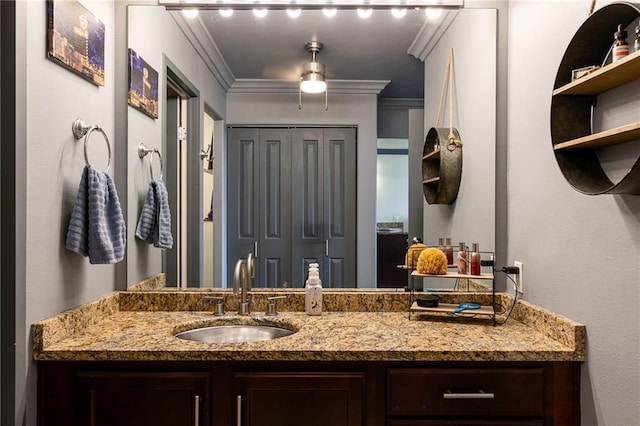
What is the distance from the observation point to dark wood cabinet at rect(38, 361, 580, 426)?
4.45 feet

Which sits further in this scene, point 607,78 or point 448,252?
point 448,252

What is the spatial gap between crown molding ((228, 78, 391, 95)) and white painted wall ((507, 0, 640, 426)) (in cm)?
57

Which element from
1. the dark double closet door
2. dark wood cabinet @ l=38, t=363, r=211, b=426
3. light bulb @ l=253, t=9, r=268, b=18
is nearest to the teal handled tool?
the dark double closet door

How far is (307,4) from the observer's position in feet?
6.11

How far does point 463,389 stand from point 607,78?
95 centimetres

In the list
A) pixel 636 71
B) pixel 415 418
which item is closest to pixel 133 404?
pixel 415 418

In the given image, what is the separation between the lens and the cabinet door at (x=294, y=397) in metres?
→ 1.35

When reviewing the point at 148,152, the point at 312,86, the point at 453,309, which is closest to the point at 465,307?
the point at 453,309

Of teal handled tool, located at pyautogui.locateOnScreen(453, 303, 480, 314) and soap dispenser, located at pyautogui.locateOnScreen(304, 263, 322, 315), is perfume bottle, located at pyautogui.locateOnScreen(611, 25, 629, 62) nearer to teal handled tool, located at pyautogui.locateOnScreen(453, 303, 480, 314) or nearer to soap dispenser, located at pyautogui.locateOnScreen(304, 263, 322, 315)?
teal handled tool, located at pyautogui.locateOnScreen(453, 303, 480, 314)

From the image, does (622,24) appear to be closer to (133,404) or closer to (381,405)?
(381,405)

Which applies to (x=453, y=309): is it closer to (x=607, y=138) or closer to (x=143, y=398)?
(x=607, y=138)

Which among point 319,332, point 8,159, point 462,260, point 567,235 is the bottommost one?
point 319,332

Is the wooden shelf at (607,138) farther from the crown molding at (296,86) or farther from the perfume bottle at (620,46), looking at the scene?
the crown molding at (296,86)

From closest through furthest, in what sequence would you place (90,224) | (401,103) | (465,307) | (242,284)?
1. (90,224)
2. (465,307)
3. (242,284)
4. (401,103)
